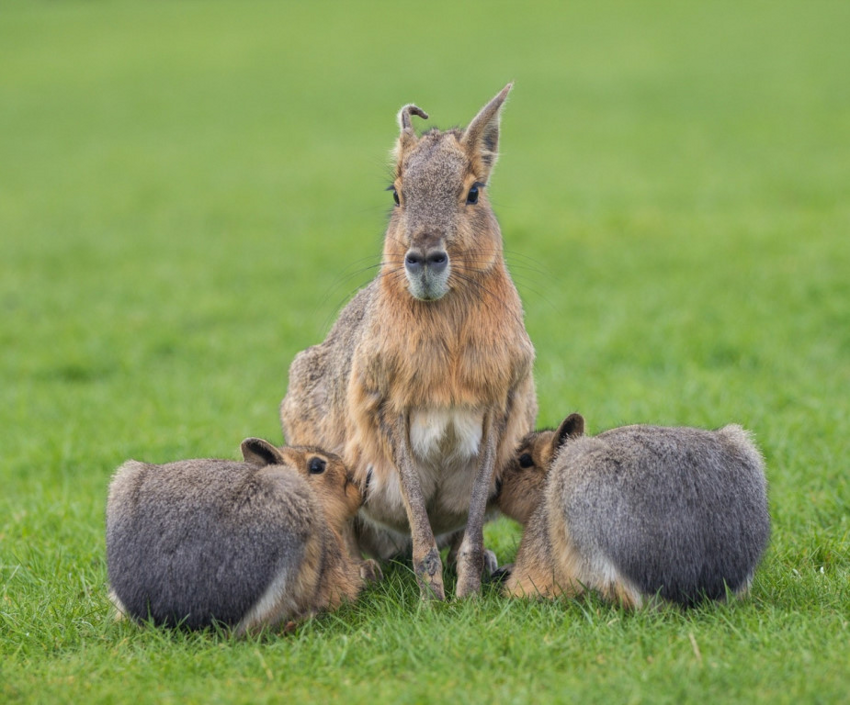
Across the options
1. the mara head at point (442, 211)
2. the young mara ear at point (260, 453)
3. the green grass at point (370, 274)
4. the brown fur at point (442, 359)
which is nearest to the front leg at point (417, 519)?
the brown fur at point (442, 359)

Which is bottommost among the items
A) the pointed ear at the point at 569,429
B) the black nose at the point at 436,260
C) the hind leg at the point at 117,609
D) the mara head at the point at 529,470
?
the hind leg at the point at 117,609

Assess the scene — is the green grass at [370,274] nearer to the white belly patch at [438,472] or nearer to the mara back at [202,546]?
the mara back at [202,546]

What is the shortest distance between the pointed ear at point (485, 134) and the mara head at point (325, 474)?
155 centimetres

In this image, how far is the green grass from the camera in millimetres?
4059

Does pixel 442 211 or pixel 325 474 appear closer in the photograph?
pixel 442 211

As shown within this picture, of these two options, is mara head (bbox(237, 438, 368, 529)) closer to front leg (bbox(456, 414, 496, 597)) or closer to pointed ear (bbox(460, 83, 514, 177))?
front leg (bbox(456, 414, 496, 597))

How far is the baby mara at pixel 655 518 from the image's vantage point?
14.3ft

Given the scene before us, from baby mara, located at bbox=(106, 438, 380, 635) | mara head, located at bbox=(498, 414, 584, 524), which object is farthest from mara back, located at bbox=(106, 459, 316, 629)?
mara head, located at bbox=(498, 414, 584, 524)

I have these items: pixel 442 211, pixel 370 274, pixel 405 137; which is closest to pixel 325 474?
pixel 442 211

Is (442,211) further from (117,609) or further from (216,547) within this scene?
(117,609)

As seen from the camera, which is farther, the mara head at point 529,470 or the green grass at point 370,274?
the mara head at point 529,470

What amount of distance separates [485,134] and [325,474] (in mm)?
1742

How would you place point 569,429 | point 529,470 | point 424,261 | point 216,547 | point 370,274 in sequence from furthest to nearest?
point 370,274 < point 529,470 < point 569,429 < point 424,261 < point 216,547

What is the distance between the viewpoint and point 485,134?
500 cm
